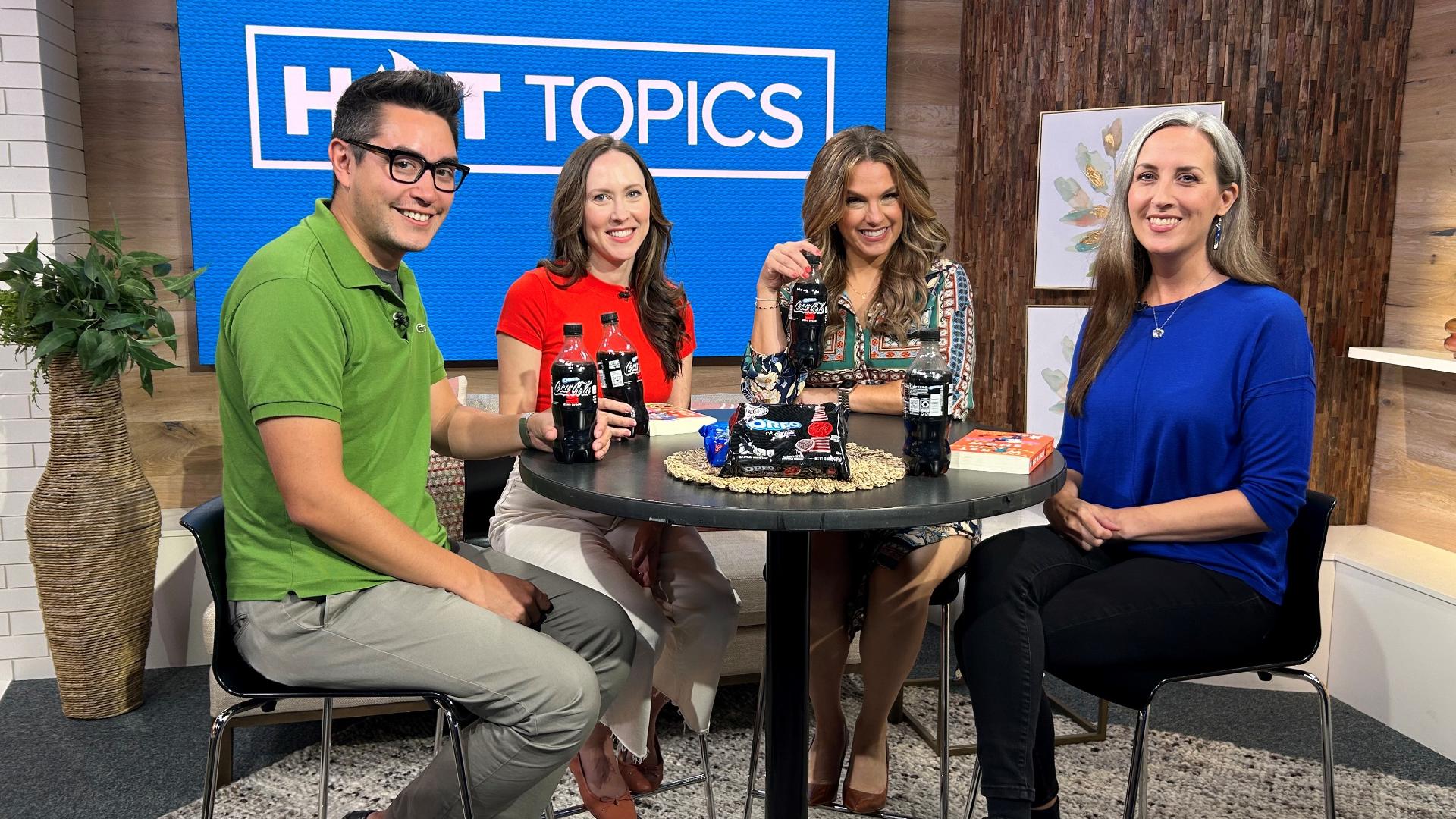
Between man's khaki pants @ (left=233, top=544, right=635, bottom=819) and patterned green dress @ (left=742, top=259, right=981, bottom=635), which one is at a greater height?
patterned green dress @ (left=742, top=259, right=981, bottom=635)

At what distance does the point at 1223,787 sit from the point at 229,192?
3.44 meters

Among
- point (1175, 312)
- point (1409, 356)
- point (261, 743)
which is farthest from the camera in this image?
point (1409, 356)

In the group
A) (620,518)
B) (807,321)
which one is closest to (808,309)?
(807,321)

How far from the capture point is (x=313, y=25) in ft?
11.6

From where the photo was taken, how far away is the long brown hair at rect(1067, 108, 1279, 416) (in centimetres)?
210

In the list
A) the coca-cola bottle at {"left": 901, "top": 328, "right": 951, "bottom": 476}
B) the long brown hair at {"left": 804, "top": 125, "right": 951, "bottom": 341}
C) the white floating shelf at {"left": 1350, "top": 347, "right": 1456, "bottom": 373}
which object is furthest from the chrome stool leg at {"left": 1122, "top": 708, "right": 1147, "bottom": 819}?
the white floating shelf at {"left": 1350, "top": 347, "right": 1456, "bottom": 373}

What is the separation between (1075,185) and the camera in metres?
3.67

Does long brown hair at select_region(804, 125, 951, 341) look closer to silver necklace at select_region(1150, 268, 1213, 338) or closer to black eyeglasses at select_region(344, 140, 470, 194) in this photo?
silver necklace at select_region(1150, 268, 1213, 338)

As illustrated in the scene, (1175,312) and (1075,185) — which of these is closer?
(1175,312)

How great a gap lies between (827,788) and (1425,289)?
2413 mm

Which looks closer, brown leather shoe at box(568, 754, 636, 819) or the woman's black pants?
the woman's black pants

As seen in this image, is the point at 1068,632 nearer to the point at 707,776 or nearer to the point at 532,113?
the point at 707,776

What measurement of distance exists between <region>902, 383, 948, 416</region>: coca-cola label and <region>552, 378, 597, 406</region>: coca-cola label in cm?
56

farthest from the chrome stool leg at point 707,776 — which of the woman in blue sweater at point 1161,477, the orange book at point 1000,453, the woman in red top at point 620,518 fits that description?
the orange book at point 1000,453
